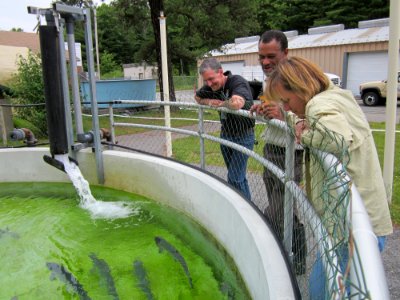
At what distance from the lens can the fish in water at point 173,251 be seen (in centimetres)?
339

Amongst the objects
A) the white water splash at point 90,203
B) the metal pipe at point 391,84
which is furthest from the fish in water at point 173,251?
the metal pipe at point 391,84

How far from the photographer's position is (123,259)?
3.62 meters

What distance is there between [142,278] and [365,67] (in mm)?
22959

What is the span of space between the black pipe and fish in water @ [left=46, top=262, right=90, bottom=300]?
1.78 meters

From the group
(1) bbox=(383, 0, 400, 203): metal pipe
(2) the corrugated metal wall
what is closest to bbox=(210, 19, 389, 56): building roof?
(2) the corrugated metal wall

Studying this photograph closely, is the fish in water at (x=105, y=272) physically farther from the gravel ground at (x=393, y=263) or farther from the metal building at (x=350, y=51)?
the metal building at (x=350, y=51)

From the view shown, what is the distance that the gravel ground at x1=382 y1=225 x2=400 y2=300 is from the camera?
2.97 m

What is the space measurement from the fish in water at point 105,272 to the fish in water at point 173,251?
0.55 m

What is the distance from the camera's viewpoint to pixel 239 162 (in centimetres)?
386

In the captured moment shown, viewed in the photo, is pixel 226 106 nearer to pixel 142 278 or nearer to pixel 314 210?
pixel 142 278

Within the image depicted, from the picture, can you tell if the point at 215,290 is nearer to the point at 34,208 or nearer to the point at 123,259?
the point at 123,259

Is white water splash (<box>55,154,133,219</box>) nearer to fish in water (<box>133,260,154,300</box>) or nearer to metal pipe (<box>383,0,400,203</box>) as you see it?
fish in water (<box>133,260,154,300</box>)

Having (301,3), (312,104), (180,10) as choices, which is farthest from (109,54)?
(312,104)

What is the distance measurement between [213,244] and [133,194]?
6.03 ft
